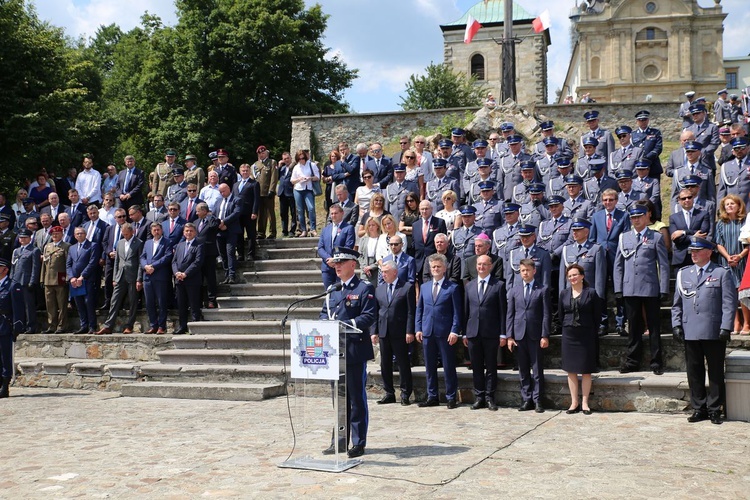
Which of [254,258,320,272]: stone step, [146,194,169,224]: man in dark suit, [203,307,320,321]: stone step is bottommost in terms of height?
[203,307,320,321]: stone step

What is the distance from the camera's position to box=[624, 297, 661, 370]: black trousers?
9344 millimetres

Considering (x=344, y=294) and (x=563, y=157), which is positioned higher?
(x=563, y=157)

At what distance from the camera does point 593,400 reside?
8.98 m

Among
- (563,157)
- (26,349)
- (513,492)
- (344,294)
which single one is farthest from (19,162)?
(513,492)

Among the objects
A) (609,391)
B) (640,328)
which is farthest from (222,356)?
(640,328)

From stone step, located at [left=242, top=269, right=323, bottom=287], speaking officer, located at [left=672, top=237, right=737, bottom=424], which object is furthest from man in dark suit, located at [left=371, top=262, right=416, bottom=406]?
stone step, located at [left=242, top=269, right=323, bottom=287]

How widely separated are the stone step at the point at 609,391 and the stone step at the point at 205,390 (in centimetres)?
197

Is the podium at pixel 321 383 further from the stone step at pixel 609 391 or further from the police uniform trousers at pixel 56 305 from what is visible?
the police uniform trousers at pixel 56 305

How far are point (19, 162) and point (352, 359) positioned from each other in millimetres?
15324

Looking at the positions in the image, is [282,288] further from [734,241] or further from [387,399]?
[734,241]

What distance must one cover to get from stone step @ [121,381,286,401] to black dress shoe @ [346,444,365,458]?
3.54m

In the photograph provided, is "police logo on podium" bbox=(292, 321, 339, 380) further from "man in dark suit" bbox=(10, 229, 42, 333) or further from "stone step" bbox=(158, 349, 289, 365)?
"man in dark suit" bbox=(10, 229, 42, 333)

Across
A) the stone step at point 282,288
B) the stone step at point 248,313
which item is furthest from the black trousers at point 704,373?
the stone step at point 282,288

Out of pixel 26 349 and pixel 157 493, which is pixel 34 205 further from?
pixel 157 493
